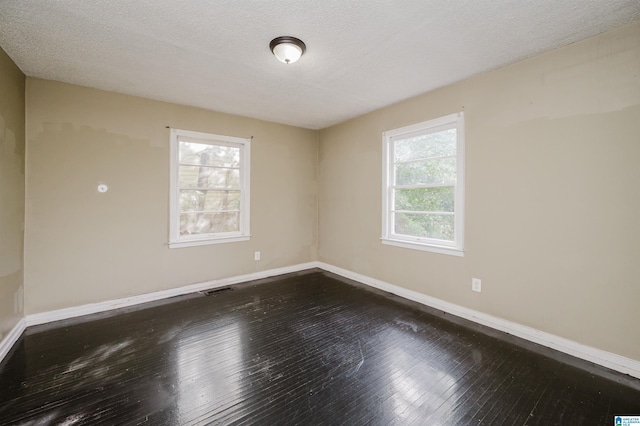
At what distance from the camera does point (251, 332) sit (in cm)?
264

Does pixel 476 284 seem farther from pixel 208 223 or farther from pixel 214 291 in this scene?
pixel 208 223

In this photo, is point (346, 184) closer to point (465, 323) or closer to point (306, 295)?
point (306, 295)

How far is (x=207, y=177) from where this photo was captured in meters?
3.95

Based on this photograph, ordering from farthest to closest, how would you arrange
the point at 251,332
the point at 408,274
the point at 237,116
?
the point at 237,116 < the point at 408,274 < the point at 251,332

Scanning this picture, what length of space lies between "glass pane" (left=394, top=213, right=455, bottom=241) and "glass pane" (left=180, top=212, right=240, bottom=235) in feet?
8.00

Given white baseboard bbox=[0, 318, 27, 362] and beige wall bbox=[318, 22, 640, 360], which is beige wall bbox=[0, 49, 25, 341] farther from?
beige wall bbox=[318, 22, 640, 360]

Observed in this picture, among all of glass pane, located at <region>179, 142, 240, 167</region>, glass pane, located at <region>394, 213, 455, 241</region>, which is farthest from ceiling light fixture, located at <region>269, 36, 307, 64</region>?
glass pane, located at <region>394, 213, 455, 241</region>

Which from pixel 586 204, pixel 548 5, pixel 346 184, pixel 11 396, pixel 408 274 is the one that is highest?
pixel 548 5

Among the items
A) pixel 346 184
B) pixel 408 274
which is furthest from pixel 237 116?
pixel 408 274

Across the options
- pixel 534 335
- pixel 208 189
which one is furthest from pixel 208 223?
pixel 534 335

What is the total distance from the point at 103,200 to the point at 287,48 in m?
2.72

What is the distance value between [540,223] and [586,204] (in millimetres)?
339

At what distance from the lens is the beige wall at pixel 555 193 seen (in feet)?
6.69

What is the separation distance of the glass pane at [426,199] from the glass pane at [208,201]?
243cm
